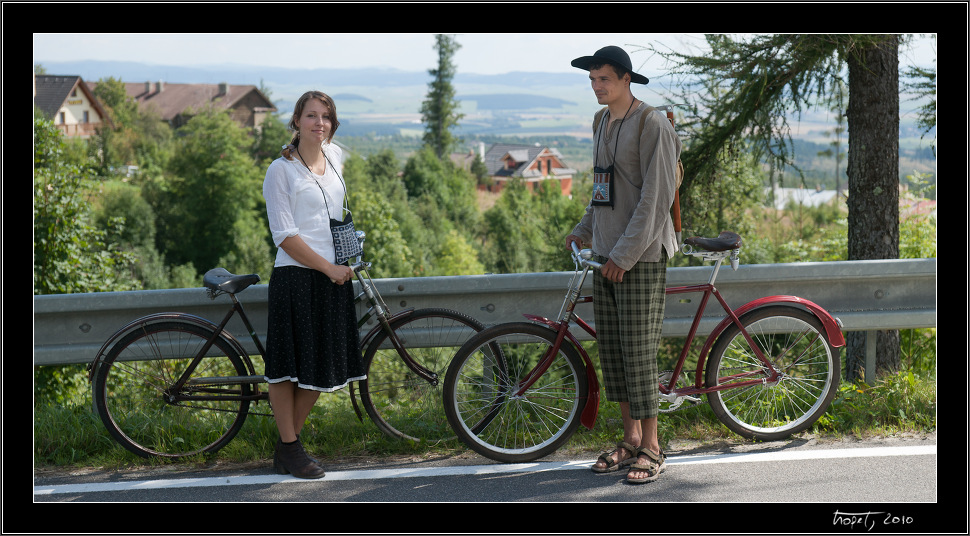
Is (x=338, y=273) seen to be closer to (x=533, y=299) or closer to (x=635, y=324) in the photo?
(x=533, y=299)

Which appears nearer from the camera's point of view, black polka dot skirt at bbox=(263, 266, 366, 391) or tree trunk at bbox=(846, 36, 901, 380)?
black polka dot skirt at bbox=(263, 266, 366, 391)

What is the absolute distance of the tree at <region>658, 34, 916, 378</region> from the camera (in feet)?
19.4

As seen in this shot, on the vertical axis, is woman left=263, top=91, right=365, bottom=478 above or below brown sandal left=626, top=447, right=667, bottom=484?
above

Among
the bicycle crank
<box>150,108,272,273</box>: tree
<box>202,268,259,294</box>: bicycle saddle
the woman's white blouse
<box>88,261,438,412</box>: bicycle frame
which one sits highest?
<box>150,108,272,273</box>: tree

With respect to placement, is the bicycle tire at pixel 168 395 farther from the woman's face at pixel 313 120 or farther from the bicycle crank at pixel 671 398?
the bicycle crank at pixel 671 398

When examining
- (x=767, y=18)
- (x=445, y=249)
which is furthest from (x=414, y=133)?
(x=767, y=18)

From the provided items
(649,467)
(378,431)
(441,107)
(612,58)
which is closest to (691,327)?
(649,467)

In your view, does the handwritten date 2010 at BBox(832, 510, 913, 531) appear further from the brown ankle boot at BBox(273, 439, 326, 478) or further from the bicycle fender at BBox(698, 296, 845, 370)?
the brown ankle boot at BBox(273, 439, 326, 478)

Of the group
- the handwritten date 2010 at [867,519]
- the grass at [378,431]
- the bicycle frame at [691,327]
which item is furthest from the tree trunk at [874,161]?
the handwritten date 2010 at [867,519]

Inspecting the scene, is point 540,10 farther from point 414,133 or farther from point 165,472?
point 414,133

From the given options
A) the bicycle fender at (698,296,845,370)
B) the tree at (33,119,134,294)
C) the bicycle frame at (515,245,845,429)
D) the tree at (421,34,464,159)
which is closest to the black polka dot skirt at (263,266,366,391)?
the bicycle frame at (515,245,845,429)

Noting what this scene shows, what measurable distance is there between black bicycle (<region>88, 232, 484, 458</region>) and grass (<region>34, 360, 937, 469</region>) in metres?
0.08

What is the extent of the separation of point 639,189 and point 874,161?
3162 mm

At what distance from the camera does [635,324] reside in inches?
156
